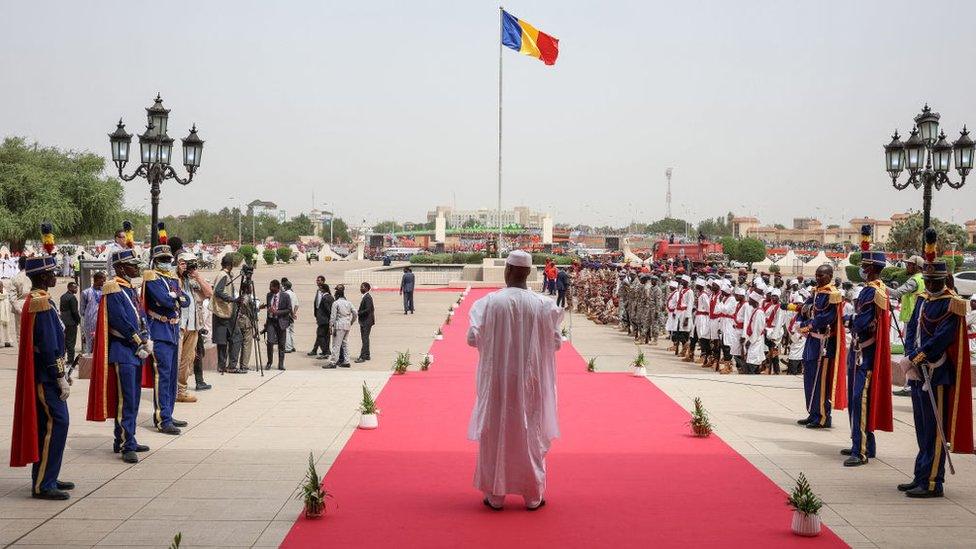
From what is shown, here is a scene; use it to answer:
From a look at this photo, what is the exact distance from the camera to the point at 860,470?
28.0ft

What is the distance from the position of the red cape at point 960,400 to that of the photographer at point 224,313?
32.6 ft

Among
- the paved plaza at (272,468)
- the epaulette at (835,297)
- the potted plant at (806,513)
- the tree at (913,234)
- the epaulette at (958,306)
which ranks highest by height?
the tree at (913,234)

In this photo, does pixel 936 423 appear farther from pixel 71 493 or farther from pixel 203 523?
pixel 71 493

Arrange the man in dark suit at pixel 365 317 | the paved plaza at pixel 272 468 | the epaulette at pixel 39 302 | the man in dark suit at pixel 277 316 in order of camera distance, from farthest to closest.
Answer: the man in dark suit at pixel 365 317 < the man in dark suit at pixel 277 316 < the epaulette at pixel 39 302 < the paved plaza at pixel 272 468

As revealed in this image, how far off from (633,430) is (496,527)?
4.09 m

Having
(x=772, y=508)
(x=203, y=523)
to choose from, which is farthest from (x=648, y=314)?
(x=203, y=523)

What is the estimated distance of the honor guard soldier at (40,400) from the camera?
7227 mm

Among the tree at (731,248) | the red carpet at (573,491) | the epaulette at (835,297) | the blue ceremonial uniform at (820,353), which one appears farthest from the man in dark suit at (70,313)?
the tree at (731,248)

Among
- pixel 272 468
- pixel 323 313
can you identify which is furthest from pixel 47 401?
pixel 323 313

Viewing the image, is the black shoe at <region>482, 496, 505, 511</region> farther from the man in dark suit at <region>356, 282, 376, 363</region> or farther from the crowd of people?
the man in dark suit at <region>356, 282, 376, 363</region>

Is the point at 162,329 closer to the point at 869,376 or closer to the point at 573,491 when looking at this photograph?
the point at 573,491

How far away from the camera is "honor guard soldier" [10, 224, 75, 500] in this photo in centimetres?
723

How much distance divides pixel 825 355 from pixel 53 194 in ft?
146

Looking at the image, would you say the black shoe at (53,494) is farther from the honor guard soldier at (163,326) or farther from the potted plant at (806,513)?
the potted plant at (806,513)
